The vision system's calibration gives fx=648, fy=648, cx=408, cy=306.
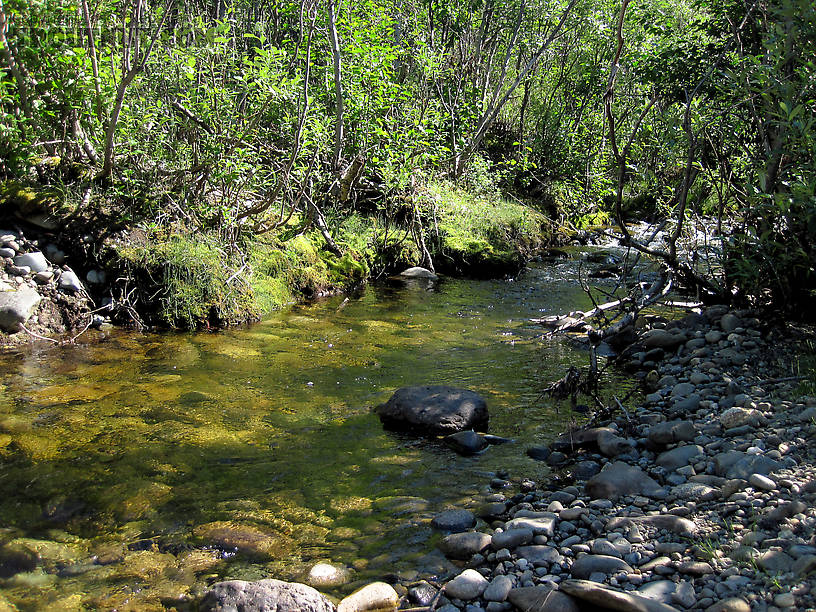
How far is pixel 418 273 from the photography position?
11914mm

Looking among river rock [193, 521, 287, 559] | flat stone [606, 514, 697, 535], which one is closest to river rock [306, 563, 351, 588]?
river rock [193, 521, 287, 559]

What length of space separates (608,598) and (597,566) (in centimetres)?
38

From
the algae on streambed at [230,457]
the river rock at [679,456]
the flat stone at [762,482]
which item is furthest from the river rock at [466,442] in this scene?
the flat stone at [762,482]

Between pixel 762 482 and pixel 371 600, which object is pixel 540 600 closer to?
pixel 371 600

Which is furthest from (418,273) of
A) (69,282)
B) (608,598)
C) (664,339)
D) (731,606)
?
(731,606)

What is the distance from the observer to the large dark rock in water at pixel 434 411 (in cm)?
522

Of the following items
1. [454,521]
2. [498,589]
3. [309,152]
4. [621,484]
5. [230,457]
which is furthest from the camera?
[309,152]

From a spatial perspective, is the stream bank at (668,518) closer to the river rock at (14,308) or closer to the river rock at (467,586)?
the river rock at (467,586)

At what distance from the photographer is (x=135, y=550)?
355 cm

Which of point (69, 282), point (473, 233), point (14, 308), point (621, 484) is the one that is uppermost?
point (473, 233)

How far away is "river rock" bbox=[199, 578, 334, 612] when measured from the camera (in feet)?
9.84

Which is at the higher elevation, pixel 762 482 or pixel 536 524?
pixel 762 482

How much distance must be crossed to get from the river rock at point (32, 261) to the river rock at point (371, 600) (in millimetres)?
5926

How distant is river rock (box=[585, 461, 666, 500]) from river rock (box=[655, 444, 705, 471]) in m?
0.19
